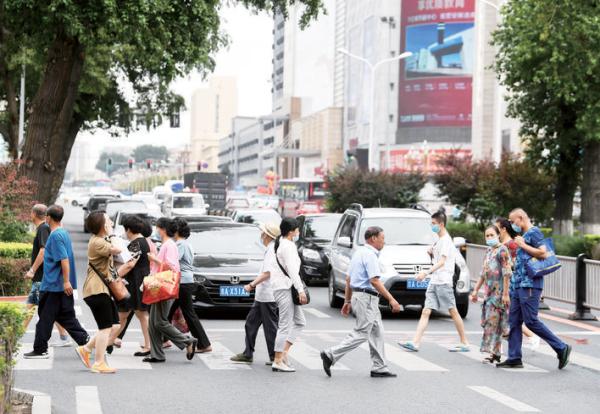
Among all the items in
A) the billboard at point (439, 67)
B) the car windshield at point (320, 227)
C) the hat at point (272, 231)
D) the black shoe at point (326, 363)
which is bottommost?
the black shoe at point (326, 363)

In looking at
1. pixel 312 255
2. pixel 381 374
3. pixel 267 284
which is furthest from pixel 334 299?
pixel 381 374

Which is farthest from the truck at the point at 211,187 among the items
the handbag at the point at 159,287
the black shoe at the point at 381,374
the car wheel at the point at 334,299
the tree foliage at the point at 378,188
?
the black shoe at the point at 381,374

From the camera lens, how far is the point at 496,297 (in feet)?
45.6

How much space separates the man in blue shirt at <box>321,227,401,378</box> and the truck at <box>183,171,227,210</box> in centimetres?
6629

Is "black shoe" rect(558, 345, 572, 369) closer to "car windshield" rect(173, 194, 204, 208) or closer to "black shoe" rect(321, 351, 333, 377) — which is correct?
"black shoe" rect(321, 351, 333, 377)

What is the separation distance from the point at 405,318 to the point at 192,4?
417 inches

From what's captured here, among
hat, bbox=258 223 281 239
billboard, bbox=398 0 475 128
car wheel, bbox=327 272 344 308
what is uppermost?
billboard, bbox=398 0 475 128

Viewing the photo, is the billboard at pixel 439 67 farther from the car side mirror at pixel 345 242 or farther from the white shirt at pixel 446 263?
the white shirt at pixel 446 263

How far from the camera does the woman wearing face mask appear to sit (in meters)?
13.7

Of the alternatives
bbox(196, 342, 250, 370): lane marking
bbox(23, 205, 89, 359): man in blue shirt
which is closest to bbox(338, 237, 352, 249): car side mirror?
bbox(196, 342, 250, 370): lane marking

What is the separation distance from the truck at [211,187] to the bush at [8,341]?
69.6 meters

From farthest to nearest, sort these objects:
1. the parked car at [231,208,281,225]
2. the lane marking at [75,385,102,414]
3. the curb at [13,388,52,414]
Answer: the parked car at [231,208,281,225] < the lane marking at [75,385,102,414] < the curb at [13,388,52,414]

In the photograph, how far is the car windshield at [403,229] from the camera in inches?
792

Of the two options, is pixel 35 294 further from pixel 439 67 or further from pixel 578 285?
pixel 439 67
